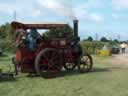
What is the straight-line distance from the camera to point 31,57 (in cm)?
1570

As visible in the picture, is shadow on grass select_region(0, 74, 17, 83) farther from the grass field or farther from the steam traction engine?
the steam traction engine

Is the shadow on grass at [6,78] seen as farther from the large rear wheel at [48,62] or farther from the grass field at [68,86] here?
the large rear wheel at [48,62]

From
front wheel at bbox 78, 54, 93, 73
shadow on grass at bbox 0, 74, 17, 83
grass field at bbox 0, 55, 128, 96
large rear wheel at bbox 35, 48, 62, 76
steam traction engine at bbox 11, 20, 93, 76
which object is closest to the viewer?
grass field at bbox 0, 55, 128, 96

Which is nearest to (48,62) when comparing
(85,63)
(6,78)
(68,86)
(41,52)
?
(41,52)

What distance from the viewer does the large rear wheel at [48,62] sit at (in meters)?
15.5

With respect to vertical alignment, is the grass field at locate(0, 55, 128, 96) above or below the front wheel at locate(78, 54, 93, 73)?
below

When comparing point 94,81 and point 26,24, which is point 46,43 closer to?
point 26,24

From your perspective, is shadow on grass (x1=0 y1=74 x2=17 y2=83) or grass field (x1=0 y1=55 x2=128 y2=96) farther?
shadow on grass (x1=0 y1=74 x2=17 y2=83)

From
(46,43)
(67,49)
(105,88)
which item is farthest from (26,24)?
(105,88)

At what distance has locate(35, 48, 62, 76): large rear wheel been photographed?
1546cm

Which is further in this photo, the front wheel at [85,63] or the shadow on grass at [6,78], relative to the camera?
the front wheel at [85,63]

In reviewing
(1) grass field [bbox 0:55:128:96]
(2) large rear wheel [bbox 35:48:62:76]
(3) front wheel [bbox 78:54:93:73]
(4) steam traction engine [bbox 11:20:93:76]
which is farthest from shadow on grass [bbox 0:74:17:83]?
(3) front wheel [bbox 78:54:93:73]

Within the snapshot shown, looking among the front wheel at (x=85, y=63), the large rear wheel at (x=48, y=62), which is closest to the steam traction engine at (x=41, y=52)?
the large rear wheel at (x=48, y=62)

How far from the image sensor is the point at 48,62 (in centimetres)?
1588
